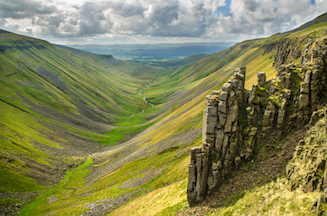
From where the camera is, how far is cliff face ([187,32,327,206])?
29000mm

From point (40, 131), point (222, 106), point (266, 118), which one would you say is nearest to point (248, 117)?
point (266, 118)

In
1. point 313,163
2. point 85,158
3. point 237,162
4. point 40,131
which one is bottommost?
point 85,158

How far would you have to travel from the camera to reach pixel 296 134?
28.5m

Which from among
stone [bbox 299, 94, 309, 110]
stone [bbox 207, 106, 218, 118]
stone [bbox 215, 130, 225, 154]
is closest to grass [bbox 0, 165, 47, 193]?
stone [bbox 215, 130, 225, 154]

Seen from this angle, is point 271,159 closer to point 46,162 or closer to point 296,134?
point 296,134

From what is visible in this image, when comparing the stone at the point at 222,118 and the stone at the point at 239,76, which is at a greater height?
the stone at the point at 239,76

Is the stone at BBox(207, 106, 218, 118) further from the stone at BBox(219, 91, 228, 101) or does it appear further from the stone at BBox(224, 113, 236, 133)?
the stone at BBox(224, 113, 236, 133)

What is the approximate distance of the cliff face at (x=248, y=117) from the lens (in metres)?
29.0

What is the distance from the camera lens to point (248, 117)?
31.8 meters

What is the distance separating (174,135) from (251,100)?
61380mm

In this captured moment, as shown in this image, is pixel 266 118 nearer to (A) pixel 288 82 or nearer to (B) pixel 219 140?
(A) pixel 288 82

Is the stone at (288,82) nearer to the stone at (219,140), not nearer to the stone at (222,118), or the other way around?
the stone at (222,118)

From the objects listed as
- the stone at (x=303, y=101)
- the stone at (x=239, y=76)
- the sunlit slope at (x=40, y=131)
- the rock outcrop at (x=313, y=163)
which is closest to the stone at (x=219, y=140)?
the rock outcrop at (x=313, y=163)

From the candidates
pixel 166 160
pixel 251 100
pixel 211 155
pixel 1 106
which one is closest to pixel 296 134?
pixel 251 100
